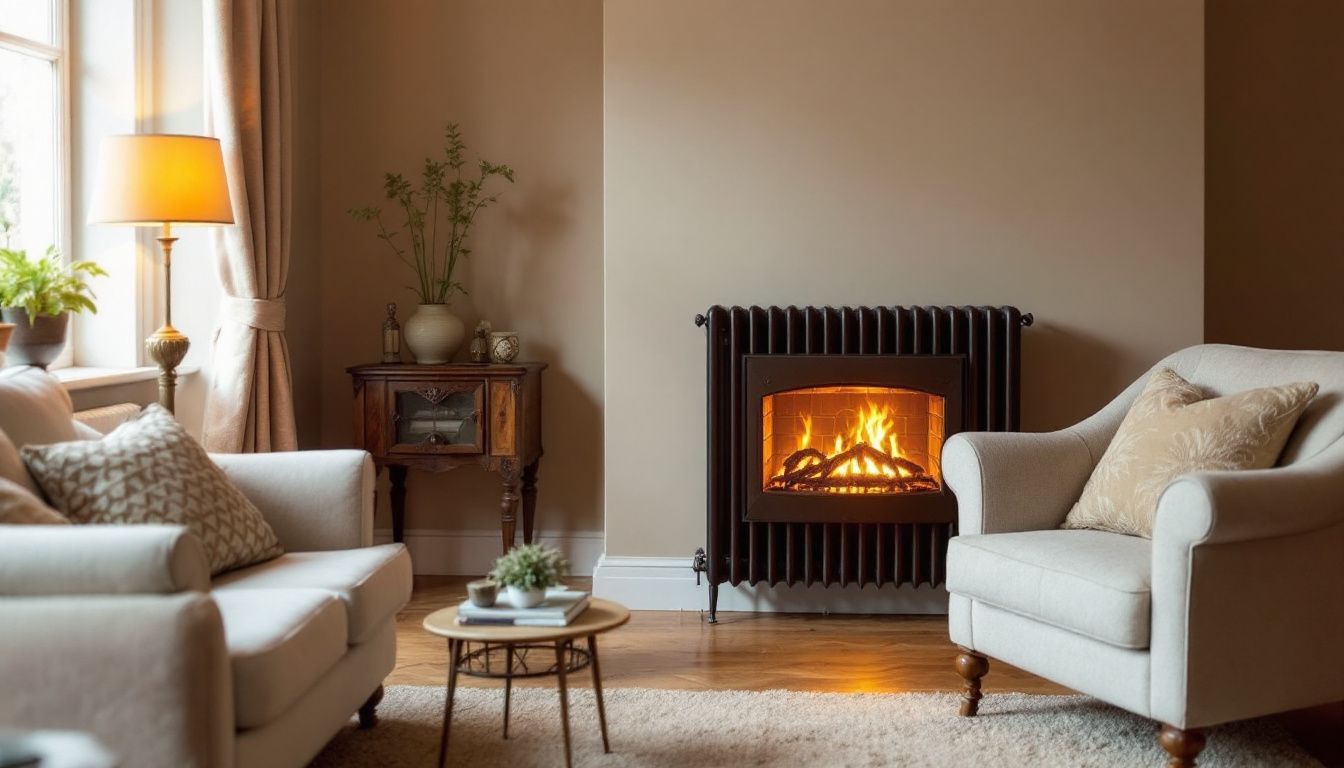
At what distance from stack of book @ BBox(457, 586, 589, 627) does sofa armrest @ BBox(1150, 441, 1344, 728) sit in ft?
4.11

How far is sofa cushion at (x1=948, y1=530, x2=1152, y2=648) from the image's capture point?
2873 millimetres

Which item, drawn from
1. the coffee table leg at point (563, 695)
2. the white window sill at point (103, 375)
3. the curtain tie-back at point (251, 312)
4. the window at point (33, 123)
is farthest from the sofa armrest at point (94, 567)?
the curtain tie-back at point (251, 312)

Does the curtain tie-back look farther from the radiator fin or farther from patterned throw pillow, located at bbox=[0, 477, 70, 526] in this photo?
patterned throw pillow, located at bbox=[0, 477, 70, 526]

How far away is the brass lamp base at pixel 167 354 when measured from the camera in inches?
148

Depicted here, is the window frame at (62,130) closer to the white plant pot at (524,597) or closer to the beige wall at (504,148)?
the beige wall at (504,148)

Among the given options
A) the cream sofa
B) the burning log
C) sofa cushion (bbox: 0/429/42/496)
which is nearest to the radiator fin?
the burning log

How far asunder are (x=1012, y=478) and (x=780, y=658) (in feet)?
3.11

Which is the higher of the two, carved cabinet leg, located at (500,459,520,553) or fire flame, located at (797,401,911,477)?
fire flame, located at (797,401,911,477)

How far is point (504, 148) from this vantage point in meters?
5.13

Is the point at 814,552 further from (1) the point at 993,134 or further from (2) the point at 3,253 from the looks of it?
(2) the point at 3,253

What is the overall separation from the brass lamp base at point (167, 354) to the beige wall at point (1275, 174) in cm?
381

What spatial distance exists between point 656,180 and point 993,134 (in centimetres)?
115

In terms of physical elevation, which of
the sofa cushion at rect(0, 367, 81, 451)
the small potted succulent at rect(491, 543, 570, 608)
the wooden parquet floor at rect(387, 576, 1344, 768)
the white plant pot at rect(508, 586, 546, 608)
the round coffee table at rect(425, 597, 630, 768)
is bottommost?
the wooden parquet floor at rect(387, 576, 1344, 768)

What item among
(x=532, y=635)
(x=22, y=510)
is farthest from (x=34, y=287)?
(x=532, y=635)
